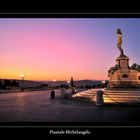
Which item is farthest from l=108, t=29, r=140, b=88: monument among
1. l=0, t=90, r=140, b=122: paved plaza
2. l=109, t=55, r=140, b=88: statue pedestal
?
l=0, t=90, r=140, b=122: paved plaza

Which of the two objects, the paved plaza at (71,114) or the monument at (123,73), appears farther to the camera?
the monument at (123,73)

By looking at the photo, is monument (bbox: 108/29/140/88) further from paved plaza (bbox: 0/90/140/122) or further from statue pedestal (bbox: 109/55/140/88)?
paved plaza (bbox: 0/90/140/122)

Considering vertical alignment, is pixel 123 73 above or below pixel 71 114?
above

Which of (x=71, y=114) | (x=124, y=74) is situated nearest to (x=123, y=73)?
(x=124, y=74)

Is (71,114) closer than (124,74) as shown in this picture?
Yes

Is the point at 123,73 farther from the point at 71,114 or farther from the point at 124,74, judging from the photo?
the point at 71,114

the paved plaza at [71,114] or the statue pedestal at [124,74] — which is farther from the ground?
the statue pedestal at [124,74]

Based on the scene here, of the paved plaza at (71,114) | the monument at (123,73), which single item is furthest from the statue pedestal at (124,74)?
the paved plaza at (71,114)

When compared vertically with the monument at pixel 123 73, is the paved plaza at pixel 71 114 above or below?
below

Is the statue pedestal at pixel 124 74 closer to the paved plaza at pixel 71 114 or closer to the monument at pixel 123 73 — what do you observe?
the monument at pixel 123 73
